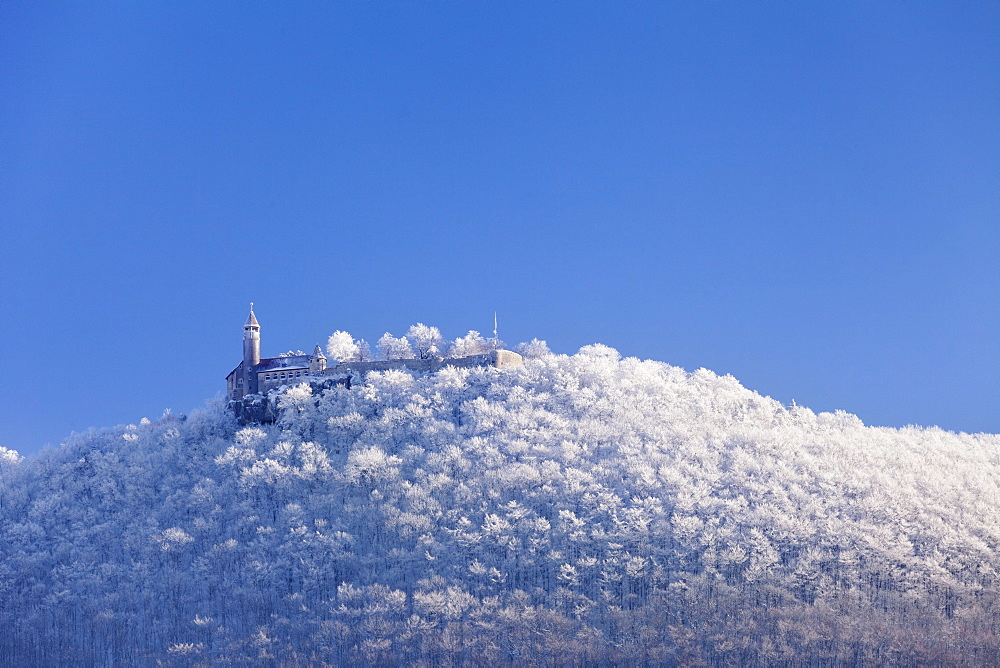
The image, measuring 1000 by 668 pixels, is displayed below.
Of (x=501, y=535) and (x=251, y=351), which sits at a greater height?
(x=251, y=351)

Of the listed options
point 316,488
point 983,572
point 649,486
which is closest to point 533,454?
point 649,486

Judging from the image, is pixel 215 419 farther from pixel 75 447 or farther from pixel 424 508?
pixel 424 508

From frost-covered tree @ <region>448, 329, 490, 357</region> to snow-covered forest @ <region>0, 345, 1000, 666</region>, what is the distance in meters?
9.79

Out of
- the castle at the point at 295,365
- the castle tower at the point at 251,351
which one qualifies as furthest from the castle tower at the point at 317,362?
the castle tower at the point at 251,351

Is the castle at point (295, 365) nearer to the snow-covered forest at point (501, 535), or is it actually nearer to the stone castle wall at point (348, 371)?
the stone castle wall at point (348, 371)

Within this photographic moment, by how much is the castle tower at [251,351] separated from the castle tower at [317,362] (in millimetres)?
6168

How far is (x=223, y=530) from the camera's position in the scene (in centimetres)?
8569

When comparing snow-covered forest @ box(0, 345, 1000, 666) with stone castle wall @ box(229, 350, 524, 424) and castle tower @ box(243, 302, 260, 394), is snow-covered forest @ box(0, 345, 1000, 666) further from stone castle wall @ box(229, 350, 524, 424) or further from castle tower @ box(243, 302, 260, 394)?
castle tower @ box(243, 302, 260, 394)

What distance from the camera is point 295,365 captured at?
334 feet

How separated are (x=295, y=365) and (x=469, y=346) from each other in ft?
70.2

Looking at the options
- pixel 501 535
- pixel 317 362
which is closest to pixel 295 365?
pixel 317 362

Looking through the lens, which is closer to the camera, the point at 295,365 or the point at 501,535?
the point at 501,535

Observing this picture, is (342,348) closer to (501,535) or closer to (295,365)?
(295,365)

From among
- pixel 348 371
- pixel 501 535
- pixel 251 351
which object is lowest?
pixel 501 535
